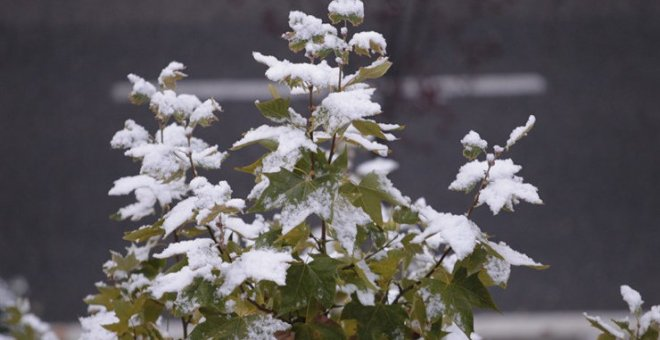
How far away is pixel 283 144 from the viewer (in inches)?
48.7

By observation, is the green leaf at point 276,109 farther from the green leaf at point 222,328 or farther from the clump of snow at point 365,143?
the green leaf at point 222,328

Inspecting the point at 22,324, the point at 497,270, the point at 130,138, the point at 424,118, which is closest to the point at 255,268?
the point at 497,270

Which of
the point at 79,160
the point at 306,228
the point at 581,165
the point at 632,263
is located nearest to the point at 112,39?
the point at 79,160

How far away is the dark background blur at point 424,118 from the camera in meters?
4.88

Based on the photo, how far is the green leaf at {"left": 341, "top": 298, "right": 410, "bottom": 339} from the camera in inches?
52.6

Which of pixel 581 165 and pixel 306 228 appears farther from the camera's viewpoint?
pixel 581 165

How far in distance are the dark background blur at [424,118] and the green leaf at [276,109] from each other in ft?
8.16

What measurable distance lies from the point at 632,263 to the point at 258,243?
14.3 feet

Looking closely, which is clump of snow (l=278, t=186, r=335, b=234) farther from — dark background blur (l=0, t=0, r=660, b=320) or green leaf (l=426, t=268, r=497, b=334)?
dark background blur (l=0, t=0, r=660, b=320)

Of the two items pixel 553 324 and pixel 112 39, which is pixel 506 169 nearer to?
pixel 553 324

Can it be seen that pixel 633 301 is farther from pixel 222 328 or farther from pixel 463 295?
pixel 222 328

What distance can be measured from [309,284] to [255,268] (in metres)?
0.12

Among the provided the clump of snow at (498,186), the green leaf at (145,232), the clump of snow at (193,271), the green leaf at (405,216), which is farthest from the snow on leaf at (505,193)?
the green leaf at (145,232)

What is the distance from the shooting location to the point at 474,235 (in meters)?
1.26
